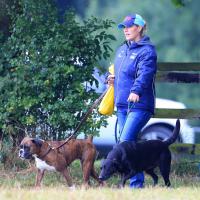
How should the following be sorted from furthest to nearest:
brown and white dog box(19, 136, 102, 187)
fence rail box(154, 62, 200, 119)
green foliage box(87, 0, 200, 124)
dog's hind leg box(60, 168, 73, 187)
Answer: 1. green foliage box(87, 0, 200, 124)
2. fence rail box(154, 62, 200, 119)
3. brown and white dog box(19, 136, 102, 187)
4. dog's hind leg box(60, 168, 73, 187)

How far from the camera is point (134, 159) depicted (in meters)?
11.0

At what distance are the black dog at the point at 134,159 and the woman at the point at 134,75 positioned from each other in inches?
7.0

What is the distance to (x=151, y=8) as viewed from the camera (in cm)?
1897

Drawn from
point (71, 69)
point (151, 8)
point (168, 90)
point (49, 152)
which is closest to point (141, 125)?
point (49, 152)

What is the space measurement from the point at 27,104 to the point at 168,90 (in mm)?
8657

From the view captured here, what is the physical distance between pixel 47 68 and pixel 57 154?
168cm

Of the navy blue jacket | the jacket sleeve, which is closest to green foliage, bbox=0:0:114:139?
the navy blue jacket

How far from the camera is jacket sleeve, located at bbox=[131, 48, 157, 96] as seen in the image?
10742mm

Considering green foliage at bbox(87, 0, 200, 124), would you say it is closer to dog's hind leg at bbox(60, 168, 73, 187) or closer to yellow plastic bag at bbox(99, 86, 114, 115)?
dog's hind leg at bbox(60, 168, 73, 187)

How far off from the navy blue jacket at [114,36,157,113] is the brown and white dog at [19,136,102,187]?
1.25m

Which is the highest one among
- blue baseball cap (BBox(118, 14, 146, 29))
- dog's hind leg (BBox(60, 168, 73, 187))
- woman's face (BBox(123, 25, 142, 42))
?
blue baseball cap (BBox(118, 14, 146, 29))

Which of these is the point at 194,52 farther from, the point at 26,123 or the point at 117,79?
the point at 117,79

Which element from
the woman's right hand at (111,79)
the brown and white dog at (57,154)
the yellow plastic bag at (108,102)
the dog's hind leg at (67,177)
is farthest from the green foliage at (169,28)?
the woman's right hand at (111,79)

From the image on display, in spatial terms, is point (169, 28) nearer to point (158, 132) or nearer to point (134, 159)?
point (158, 132)
